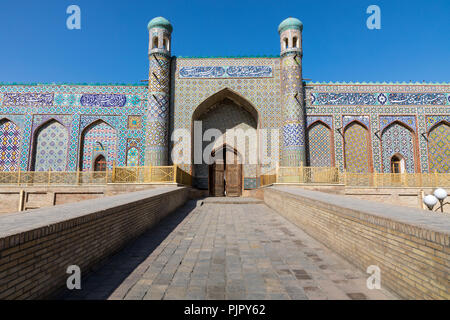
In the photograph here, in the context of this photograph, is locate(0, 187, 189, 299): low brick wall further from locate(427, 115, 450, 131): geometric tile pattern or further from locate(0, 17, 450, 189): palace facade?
locate(427, 115, 450, 131): geometric tile pattern

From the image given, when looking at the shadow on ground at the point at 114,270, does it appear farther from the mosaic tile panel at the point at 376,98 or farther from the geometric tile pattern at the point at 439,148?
the geometric tile pattern at the point at 439,148

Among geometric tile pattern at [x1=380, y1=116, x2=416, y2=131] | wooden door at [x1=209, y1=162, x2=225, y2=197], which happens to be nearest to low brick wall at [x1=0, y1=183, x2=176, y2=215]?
wooden door at [x1=209, y1=162, x2=225, y2=197]

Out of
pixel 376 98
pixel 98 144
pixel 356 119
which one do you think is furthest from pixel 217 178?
pixel 376 98

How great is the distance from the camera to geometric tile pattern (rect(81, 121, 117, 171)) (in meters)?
12.7

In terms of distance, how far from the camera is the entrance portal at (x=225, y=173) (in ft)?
44.0

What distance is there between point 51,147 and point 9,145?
191 centimetres

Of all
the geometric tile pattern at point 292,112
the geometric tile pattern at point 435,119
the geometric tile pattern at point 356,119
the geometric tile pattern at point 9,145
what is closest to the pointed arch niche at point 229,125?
the geometric tile pattern at point 292,112

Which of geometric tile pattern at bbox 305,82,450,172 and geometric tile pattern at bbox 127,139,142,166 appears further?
geometric tile pattern at bbox 305,82,450,172

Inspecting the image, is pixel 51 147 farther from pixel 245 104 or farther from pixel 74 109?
pixel 245 104

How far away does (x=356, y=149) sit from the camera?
12695 mm

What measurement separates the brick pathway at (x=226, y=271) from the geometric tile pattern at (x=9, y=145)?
12.0 metres

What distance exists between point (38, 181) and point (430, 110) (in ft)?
59.5

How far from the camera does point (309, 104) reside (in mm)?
12875

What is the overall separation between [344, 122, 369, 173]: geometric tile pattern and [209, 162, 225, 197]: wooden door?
237 inches
